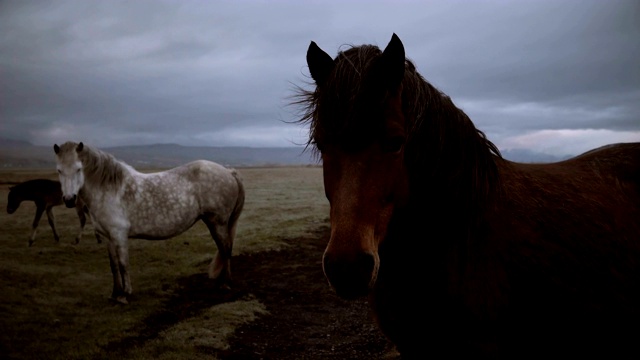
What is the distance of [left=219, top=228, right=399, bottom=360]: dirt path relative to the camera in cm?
582

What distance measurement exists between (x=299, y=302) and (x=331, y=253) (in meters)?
6.68

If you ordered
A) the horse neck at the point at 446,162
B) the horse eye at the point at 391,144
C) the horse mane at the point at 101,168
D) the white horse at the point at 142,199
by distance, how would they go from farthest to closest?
the horse mane at the point at 101,168 < the white horse at the point at 142,199 < the horse neck at the point at 446,162 < the horse eye at the point at 391,144

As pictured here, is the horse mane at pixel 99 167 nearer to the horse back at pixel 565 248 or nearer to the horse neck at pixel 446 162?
the horse neck at pixel 446 162

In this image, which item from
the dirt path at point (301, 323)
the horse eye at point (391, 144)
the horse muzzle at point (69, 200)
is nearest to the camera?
the horse eye at point (391, 144)

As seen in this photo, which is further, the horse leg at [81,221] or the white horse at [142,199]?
the horse leg at [81,221]

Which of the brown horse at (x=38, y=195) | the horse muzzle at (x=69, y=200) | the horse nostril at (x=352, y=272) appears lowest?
the brown horse at (x=38, y=195)

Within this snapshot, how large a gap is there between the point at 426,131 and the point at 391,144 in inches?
16.0

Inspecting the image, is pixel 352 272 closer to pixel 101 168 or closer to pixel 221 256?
pixel 221 256

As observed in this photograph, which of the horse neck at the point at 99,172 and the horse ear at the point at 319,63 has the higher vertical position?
the horse ear at the point at 319,63

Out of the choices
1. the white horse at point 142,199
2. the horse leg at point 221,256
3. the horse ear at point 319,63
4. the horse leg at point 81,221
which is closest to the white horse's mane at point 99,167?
the white horse at point 142,199

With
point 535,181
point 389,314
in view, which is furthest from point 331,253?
point 535,181

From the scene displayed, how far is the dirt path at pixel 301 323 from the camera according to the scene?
582 centimetres

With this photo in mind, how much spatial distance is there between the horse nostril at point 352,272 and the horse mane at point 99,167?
7.86 metres

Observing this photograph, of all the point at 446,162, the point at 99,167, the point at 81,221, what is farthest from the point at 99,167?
the point at 446,162
